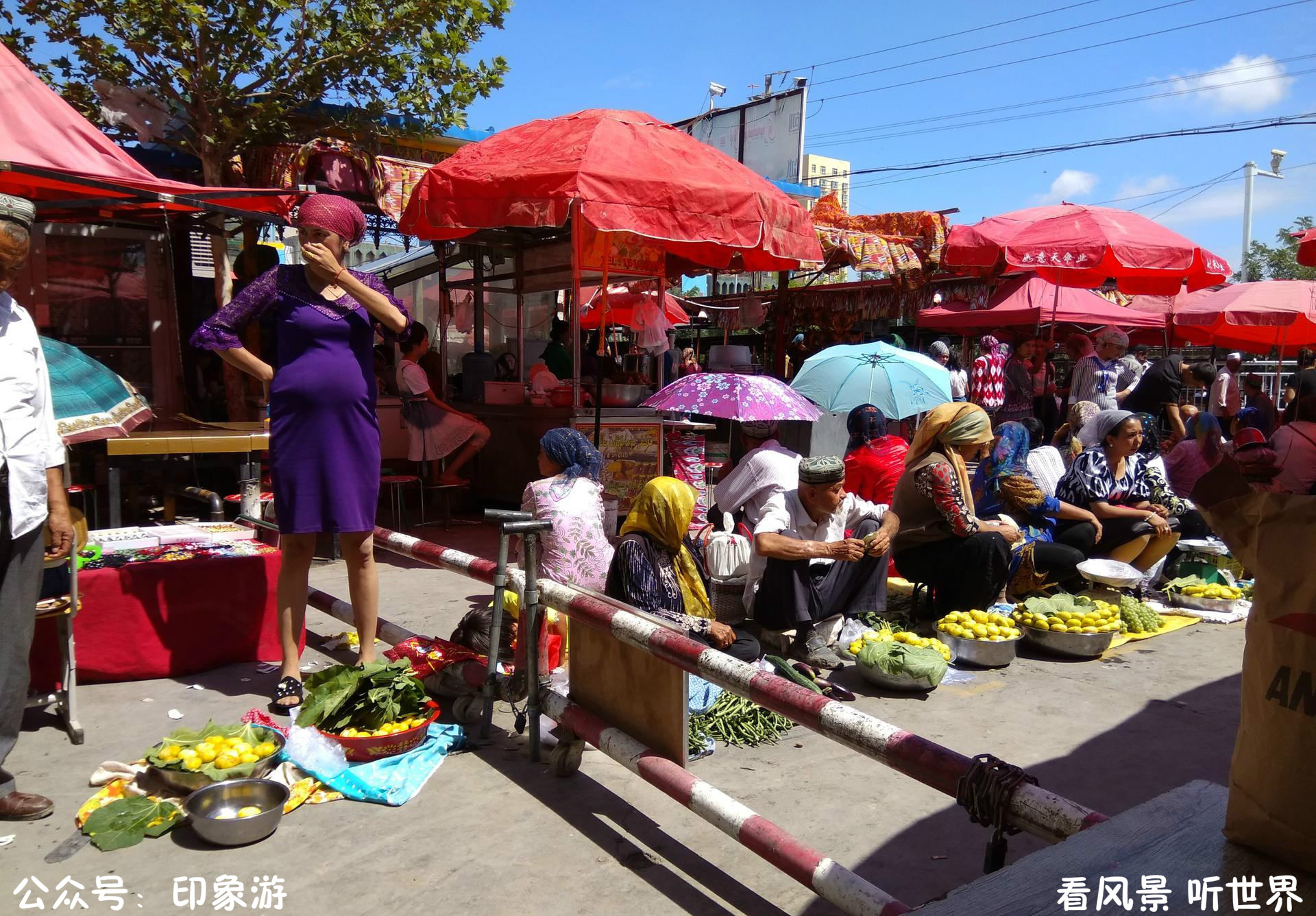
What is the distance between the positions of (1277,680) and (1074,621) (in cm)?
409

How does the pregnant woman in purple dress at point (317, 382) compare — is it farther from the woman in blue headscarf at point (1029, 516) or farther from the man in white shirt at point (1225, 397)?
the man in white shirt at point (1225, 397)

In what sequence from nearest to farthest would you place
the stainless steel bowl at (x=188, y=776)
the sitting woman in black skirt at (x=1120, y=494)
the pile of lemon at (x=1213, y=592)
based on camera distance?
1. the stainless steel bowl at (x=188, y=776)
2. the sitting woman in black skirt at (x=1120, y=494)
3. the pile of lemon at (x=1213, y=592)

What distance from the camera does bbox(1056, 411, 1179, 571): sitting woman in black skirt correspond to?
20.3ft

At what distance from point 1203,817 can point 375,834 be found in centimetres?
236

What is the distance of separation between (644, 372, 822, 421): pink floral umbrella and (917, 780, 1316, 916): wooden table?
4.53m

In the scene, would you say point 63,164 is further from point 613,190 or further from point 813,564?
point 813,564

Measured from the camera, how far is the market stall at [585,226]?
6.42 meters

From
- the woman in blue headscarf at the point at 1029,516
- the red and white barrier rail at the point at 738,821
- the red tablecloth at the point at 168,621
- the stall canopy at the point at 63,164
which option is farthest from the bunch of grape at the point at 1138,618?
the stall canopy at the point at 63,164

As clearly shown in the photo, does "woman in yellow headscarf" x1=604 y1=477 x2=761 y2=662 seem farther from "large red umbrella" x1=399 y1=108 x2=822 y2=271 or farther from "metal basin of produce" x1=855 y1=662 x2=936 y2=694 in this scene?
"large red umbrella" x1=399 y1=108 x2=822 y2=271

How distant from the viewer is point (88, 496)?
7.05 meters

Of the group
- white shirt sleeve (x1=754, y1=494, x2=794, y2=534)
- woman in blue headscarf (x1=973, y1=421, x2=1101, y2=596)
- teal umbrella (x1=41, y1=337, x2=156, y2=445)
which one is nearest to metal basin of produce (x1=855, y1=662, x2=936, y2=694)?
white shirt sleeve (x1=754, y1=494, x2=794, y2=534)

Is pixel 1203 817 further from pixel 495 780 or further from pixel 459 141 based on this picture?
pixel 459 141

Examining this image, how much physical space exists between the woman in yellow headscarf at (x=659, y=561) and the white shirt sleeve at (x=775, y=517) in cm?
85

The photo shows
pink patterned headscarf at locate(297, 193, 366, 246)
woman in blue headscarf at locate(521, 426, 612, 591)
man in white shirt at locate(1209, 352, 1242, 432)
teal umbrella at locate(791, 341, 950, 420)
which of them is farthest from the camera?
man in white shirt at locate(1209, 352, 1242, 432)
